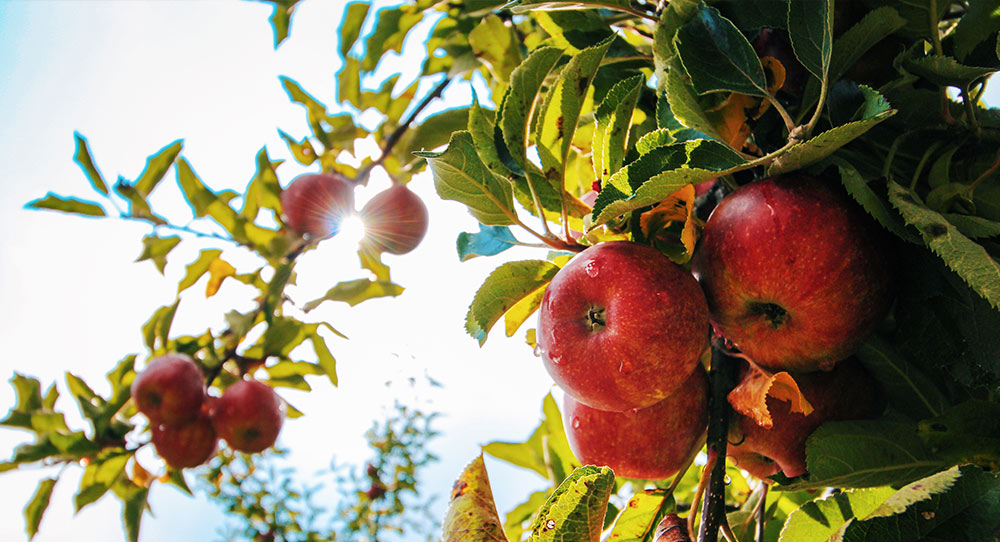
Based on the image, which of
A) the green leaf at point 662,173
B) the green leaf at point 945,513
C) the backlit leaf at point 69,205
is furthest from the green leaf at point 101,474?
the green leaf at point 945,513

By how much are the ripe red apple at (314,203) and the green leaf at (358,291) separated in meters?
0.15

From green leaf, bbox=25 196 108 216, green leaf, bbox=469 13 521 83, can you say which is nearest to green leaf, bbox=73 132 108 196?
green leaf, bbox=25 196 108 216

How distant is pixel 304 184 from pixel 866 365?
1303mm

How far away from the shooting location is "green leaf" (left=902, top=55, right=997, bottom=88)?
1.70 ft

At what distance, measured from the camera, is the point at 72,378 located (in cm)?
166

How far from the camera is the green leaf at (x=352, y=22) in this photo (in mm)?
1398

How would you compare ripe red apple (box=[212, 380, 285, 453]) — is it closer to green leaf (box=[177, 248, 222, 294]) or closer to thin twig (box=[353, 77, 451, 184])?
green leaf (box=[177, 248, 222, 294])

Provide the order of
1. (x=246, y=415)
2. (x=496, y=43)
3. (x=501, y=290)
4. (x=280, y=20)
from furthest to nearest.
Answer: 1. (x=246, y=415)
2. (x=280, y=20)
3. (x=496, y=43)
4. (x=501, y=290)

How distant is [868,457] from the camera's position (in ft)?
1.88

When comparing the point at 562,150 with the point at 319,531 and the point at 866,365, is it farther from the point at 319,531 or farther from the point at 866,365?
the point at 319,531

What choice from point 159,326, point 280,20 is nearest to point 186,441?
point 159,326

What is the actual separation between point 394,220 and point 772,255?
127cm

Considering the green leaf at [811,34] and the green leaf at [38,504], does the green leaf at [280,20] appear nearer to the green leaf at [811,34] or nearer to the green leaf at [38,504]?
the green leaf at [811,34]

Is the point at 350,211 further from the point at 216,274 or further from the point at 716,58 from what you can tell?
the point at 716,58
